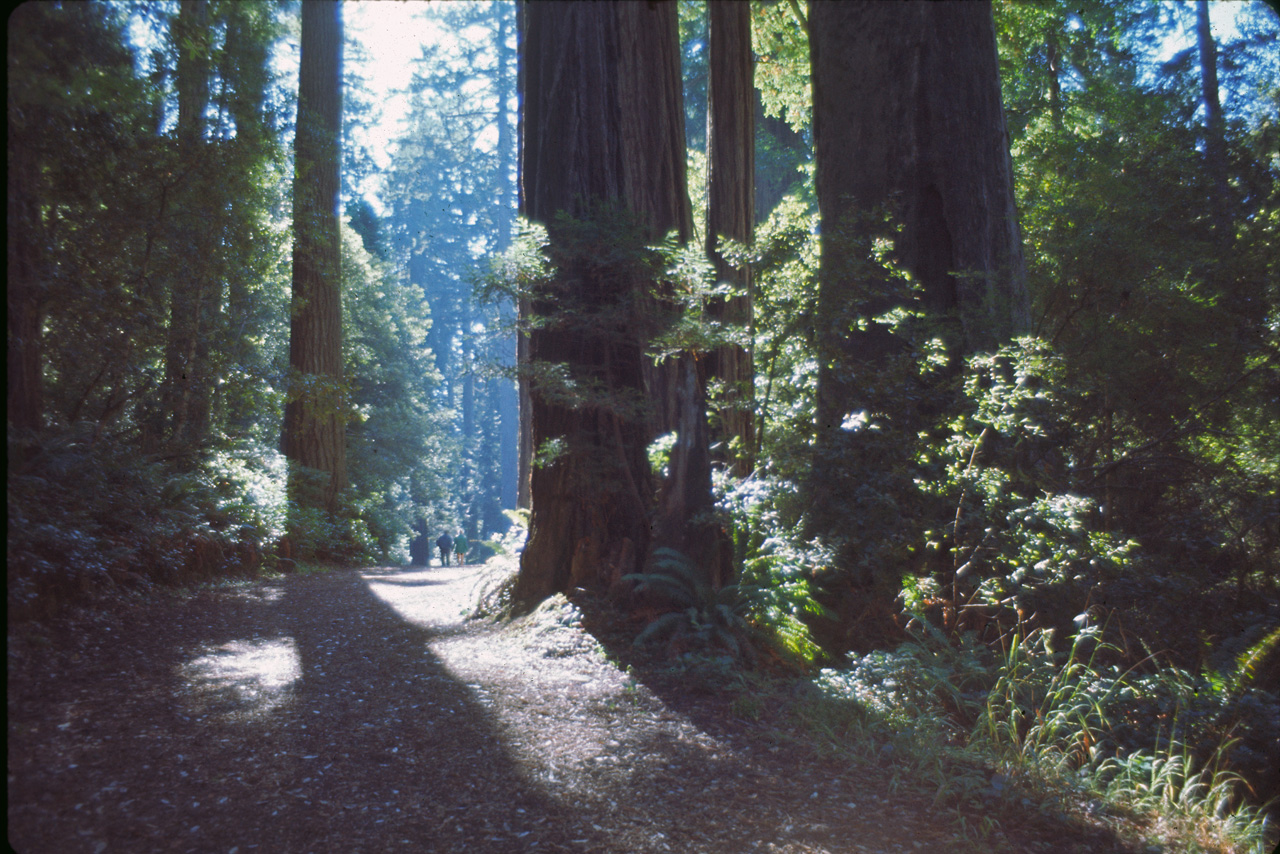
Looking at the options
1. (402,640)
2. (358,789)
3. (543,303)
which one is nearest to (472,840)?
(358,789)

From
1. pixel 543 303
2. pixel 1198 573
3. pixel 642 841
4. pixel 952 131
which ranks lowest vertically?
pixel 642 841

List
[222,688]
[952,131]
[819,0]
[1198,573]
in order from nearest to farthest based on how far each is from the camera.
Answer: [222,688] → [1198,573] → [952,131] → [819,0]

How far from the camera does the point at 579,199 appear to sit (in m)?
5.81

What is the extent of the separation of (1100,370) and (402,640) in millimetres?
5324

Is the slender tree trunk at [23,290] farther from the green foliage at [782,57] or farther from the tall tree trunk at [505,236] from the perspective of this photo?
the tall tree trunk at [505,236]

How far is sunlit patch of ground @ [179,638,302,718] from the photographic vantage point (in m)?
3.50

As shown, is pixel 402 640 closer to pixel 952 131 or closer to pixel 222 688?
pixel 222 688

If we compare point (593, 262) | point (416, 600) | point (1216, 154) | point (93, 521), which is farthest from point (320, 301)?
point (1216, 154)

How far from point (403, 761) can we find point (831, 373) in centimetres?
375

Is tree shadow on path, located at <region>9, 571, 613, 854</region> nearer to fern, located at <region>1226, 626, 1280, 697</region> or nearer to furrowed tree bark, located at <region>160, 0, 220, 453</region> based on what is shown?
furrowed tree bark, located at <region>160, 0, 220, 453</region>

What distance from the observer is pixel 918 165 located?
6.36 metres

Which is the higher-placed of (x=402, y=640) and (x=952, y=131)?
(x=952, y=131)

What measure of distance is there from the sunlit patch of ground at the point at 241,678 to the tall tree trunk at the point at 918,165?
382 cm

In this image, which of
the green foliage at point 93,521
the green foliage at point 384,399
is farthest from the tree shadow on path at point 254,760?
the green foliage at point 384,399
